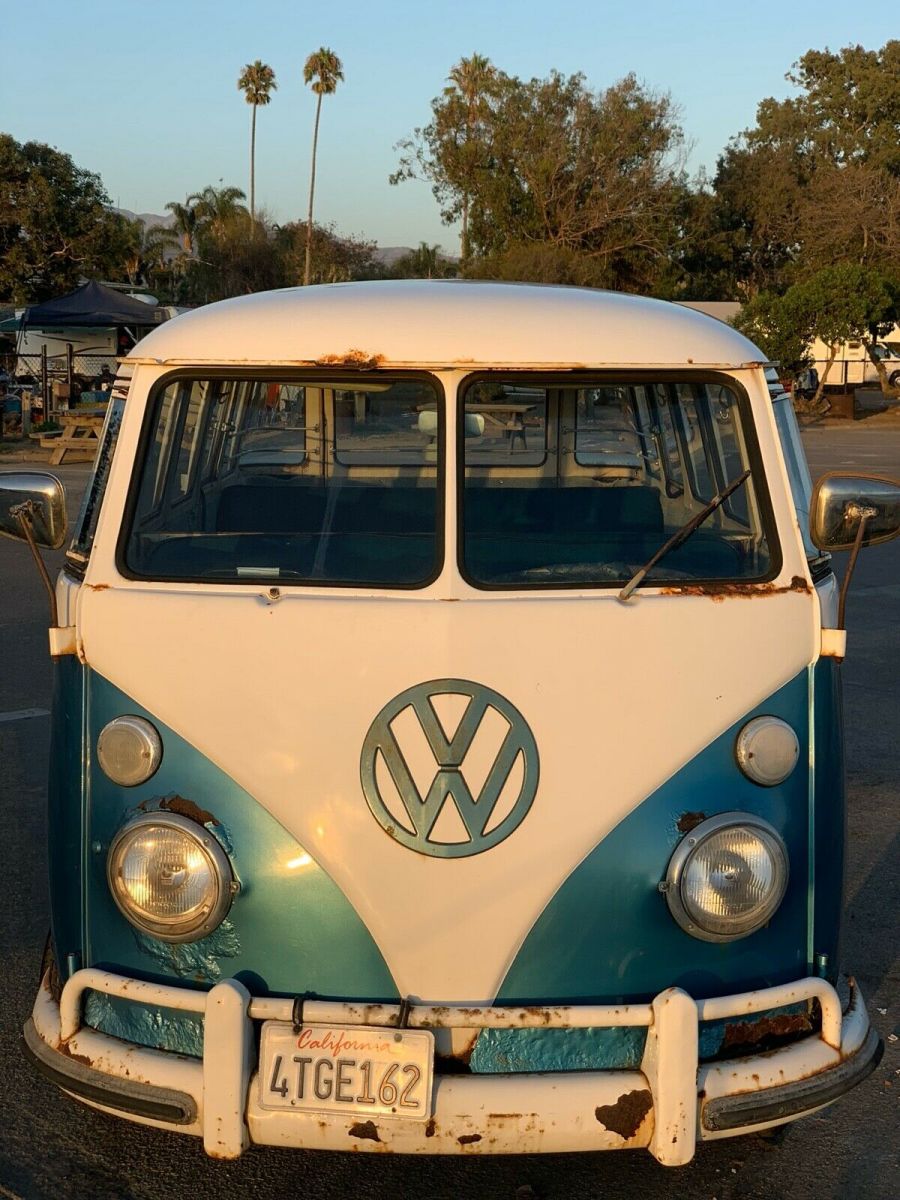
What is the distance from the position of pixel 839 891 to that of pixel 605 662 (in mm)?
744

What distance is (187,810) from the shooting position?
9.20 feet

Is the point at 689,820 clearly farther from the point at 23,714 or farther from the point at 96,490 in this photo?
the point at 23,714

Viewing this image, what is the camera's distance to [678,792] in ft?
9.21

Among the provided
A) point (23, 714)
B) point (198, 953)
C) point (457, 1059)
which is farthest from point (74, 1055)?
point (23, 714)

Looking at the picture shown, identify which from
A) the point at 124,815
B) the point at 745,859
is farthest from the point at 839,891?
the point at 124,815

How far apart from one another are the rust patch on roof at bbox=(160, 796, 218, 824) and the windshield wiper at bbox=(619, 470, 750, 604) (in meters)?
0.93

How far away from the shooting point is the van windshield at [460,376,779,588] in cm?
303

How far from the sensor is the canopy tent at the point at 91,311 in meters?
23.3

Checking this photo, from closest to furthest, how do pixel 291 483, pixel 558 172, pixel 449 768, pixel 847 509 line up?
pixel 449 768 < pixel 847 509 < pixel 291 483 < pixel 558 172

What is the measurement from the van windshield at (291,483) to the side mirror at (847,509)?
88 cm

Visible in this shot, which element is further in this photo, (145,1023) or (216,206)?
(216,206)

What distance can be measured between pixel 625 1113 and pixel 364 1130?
480 mm

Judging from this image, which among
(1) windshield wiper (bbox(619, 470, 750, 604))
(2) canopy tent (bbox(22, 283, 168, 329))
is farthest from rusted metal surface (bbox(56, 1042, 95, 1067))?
(2) canopy tent (bbox(22, 283, 168, 329))

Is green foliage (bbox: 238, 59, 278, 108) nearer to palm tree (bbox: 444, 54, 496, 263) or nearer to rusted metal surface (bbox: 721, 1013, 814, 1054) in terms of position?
palm tree (bbox: 444, 54, 496, 263)
